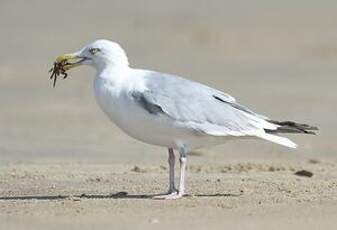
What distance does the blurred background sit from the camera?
53.9ft

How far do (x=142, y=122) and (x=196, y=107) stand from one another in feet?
1.67

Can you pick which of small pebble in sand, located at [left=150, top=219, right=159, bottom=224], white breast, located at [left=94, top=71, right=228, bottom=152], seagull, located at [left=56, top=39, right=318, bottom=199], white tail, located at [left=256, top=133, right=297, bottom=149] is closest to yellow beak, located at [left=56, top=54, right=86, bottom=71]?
seagull, located at [left=56, top=39, right=318, bottom=199]

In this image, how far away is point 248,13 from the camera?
34.4 m

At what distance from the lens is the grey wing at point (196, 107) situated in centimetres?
1080

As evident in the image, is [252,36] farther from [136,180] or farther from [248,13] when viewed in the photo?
[136,180]

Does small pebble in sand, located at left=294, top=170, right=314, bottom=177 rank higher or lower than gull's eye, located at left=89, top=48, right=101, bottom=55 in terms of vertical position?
lower

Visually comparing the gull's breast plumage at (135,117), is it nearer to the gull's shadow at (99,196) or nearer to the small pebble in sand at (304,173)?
the gull's shadow at (99,196)

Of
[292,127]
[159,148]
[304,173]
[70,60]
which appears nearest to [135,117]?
[70,60]

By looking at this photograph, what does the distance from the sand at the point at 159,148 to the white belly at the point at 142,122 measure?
513 millimetres

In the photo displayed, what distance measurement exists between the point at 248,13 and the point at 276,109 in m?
13.9

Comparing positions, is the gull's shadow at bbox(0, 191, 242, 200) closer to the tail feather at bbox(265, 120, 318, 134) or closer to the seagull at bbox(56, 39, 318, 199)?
the seagull at bbox(56, 39, 318, 199)

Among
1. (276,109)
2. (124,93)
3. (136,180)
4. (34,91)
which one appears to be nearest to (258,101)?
(276,109)

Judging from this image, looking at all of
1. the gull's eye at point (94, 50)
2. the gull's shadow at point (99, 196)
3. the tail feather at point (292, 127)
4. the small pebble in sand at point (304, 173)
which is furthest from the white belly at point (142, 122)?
the small pebble in sand at point (304, 173)

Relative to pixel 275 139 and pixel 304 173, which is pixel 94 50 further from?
pixel 304 173
